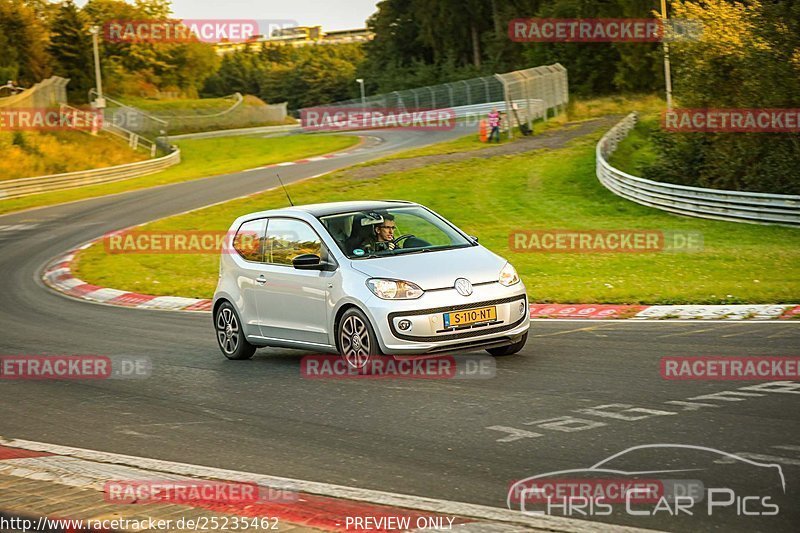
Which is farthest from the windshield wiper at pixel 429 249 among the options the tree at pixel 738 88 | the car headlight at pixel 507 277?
the tree at pixel 738 88

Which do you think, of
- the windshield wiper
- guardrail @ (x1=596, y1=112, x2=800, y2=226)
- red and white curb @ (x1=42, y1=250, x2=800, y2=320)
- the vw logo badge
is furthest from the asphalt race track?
guardrail @ (x1=596, y1=112, x2=800, y2=226)

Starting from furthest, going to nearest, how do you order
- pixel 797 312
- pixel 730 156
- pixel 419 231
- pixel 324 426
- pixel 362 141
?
pixel 362 141 → pixel 730 156 → pixel 797 312 → pixel 419 231 → pixel 324 426

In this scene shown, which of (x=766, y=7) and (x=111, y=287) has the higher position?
(x=766, y=7)

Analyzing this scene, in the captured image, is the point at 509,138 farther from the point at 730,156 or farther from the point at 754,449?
the point at 754,449

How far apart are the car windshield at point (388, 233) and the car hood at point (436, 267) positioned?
0.82 feet

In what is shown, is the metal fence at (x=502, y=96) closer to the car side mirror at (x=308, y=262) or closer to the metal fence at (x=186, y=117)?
the metal fence at (x=186, y=117)

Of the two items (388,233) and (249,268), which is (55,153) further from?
(388,233)

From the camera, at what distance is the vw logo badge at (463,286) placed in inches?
399

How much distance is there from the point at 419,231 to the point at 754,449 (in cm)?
522

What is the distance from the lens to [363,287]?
1028cm

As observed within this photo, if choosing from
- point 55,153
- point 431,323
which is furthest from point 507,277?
point 55,153

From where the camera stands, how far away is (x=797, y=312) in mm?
12852

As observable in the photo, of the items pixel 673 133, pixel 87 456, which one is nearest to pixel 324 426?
pixel 87 456

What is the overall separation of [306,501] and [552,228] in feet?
72.9
